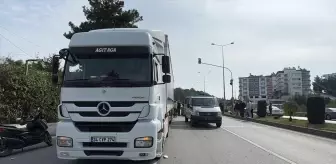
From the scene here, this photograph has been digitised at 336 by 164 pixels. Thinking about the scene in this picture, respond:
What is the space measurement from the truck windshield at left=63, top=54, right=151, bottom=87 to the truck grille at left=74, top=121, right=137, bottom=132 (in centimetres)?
84

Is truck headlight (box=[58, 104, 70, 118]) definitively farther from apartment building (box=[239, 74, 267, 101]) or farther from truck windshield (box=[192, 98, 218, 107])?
apartment building (box=[239, 74, 267, 101])

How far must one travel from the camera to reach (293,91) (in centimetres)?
14062

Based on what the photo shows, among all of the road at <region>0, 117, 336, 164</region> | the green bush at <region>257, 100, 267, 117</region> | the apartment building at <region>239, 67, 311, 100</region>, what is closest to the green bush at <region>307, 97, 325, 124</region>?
the road at <region>0, 117, 336, 164</region>

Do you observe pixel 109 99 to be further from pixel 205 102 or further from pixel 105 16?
pixel 105 16

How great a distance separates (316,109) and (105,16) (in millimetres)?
20541

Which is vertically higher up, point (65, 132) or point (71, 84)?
point (71, 84)

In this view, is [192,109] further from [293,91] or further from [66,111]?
[293,91]

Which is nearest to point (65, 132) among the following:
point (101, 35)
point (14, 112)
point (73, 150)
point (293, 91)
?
point (73, 150)

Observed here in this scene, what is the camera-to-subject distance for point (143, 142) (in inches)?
338

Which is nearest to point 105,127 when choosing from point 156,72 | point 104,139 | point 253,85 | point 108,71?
point 104,139

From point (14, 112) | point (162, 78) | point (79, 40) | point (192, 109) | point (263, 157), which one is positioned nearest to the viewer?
point (79, 40)

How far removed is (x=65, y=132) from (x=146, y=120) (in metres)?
1.77

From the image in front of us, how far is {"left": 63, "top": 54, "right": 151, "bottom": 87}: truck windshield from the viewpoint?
8.88 meters

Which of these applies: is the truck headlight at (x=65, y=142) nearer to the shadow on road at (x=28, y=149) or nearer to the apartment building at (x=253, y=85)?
the shadow on road at (x=28, y=149)
